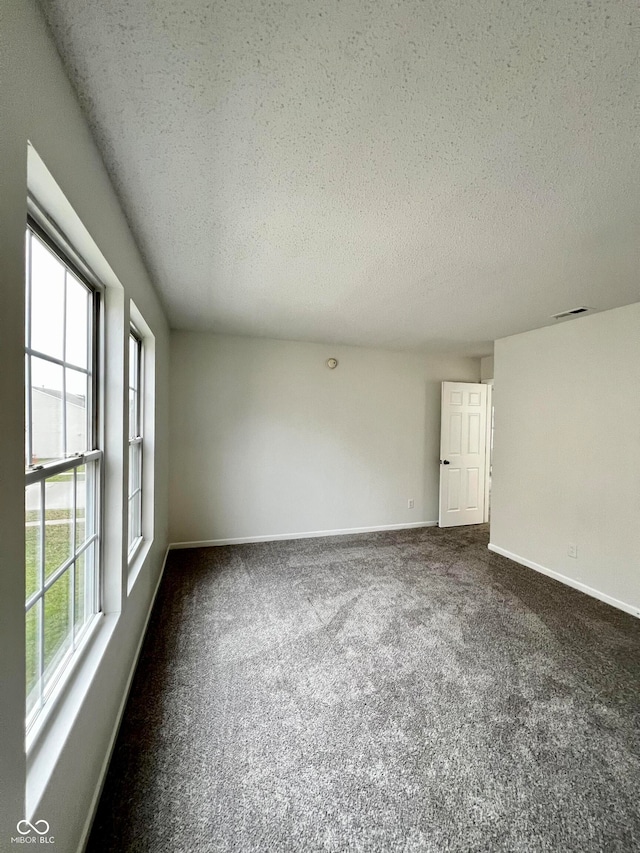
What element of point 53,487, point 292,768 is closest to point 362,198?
point 53,487

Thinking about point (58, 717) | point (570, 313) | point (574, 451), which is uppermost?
point (570, 313)

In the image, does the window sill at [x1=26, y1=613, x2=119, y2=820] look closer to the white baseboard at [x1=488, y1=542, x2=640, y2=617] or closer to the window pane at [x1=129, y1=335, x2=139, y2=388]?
the window pane at [x1=129, y1=335, x2=139, y2=388]

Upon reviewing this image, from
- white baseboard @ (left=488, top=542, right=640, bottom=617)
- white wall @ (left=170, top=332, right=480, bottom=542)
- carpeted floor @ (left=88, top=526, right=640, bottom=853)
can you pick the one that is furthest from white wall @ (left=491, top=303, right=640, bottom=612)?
white wall @ (left=170, top=332, right=480, bottom=542)

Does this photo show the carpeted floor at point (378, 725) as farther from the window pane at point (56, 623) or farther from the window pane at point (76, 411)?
the window pane at point (76, 411)

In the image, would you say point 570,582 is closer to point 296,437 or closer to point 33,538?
point 296,437

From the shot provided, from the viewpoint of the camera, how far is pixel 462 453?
16.0 feet

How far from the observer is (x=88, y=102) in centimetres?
105

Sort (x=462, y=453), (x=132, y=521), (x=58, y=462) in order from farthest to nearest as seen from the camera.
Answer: (x=462, y=453), (x=132, y=521), (x=58, y=462)

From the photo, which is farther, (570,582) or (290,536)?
(290,536)

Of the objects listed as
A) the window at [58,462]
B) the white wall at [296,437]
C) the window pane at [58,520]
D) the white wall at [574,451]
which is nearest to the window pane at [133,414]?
the window at [58,462]

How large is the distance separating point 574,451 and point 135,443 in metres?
3.68

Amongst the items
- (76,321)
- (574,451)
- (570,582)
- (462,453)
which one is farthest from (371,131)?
(462,453)

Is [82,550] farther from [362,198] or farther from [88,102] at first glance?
[362,198]

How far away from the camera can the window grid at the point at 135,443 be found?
240 centimetres
